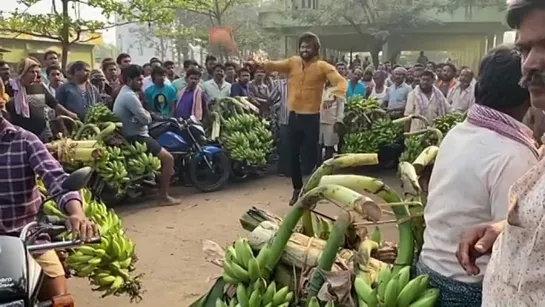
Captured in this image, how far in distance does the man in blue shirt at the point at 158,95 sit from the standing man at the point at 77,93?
2.30 ft

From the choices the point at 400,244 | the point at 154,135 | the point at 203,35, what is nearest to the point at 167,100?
the point at 154,135

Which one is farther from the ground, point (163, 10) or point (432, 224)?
point (163, 10)

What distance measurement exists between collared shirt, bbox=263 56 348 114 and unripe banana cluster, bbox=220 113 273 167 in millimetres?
1398

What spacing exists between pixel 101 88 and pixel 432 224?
23.8 ft

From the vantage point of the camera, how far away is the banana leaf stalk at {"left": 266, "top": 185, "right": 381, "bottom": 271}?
1.96 m

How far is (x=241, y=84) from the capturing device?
9.70 m

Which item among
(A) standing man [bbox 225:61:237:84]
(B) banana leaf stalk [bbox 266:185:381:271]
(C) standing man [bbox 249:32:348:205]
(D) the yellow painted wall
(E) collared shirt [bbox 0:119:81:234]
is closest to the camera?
(B) banana leaf stalk [bbox 266:185:381:271]

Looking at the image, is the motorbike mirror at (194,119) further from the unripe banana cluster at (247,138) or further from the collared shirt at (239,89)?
the collared shirt at (239,89)

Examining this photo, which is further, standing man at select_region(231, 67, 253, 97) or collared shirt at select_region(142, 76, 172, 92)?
standing man at select_region(231, 67, 253, 97)

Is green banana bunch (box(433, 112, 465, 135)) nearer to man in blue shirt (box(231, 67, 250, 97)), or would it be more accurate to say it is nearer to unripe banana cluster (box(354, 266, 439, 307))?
man in blue shirt (box(231, 67, 250, 97))

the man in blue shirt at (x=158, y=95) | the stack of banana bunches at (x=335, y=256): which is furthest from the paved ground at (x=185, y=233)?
the stack of banana bunches at (x=335, y=256)

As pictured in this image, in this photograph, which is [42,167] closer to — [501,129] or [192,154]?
[501,129]

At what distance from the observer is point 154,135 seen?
744 centimetres

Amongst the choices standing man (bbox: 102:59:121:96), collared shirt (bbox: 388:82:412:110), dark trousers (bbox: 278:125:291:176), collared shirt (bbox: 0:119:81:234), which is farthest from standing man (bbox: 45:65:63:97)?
collared shirt (bbox: 0:119:81:234)
